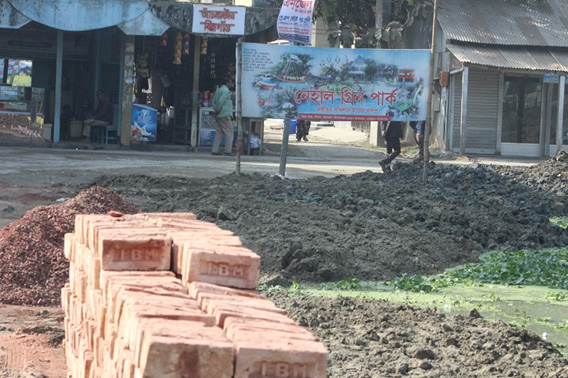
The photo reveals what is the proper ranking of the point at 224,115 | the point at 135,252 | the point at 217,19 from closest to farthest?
the point at 135,252 < the point at 224,115 < the point at 217,19

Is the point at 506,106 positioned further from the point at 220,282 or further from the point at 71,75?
the point at 220,282

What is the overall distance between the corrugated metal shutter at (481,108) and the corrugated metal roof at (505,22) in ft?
3.93

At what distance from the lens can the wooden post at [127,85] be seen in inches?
924

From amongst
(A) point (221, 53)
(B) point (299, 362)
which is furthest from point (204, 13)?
(B) point (299, 362)

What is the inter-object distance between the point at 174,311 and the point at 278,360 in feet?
1.75

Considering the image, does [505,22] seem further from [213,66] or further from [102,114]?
[102,114]

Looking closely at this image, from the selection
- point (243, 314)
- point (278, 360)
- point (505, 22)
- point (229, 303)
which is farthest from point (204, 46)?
point (278, 360)

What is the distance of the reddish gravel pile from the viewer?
313 inches

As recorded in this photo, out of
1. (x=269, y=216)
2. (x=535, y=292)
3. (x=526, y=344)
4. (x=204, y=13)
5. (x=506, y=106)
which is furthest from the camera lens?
(x=506, y=106)

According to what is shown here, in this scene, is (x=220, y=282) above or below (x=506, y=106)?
below

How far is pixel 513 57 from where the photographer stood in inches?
1075

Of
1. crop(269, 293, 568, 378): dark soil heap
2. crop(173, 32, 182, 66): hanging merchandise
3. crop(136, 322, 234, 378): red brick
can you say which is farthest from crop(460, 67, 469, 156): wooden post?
crop(136, 322, 234, 378): red brick

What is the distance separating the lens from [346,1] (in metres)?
31.4

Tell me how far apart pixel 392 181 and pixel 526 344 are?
10.4 meters
